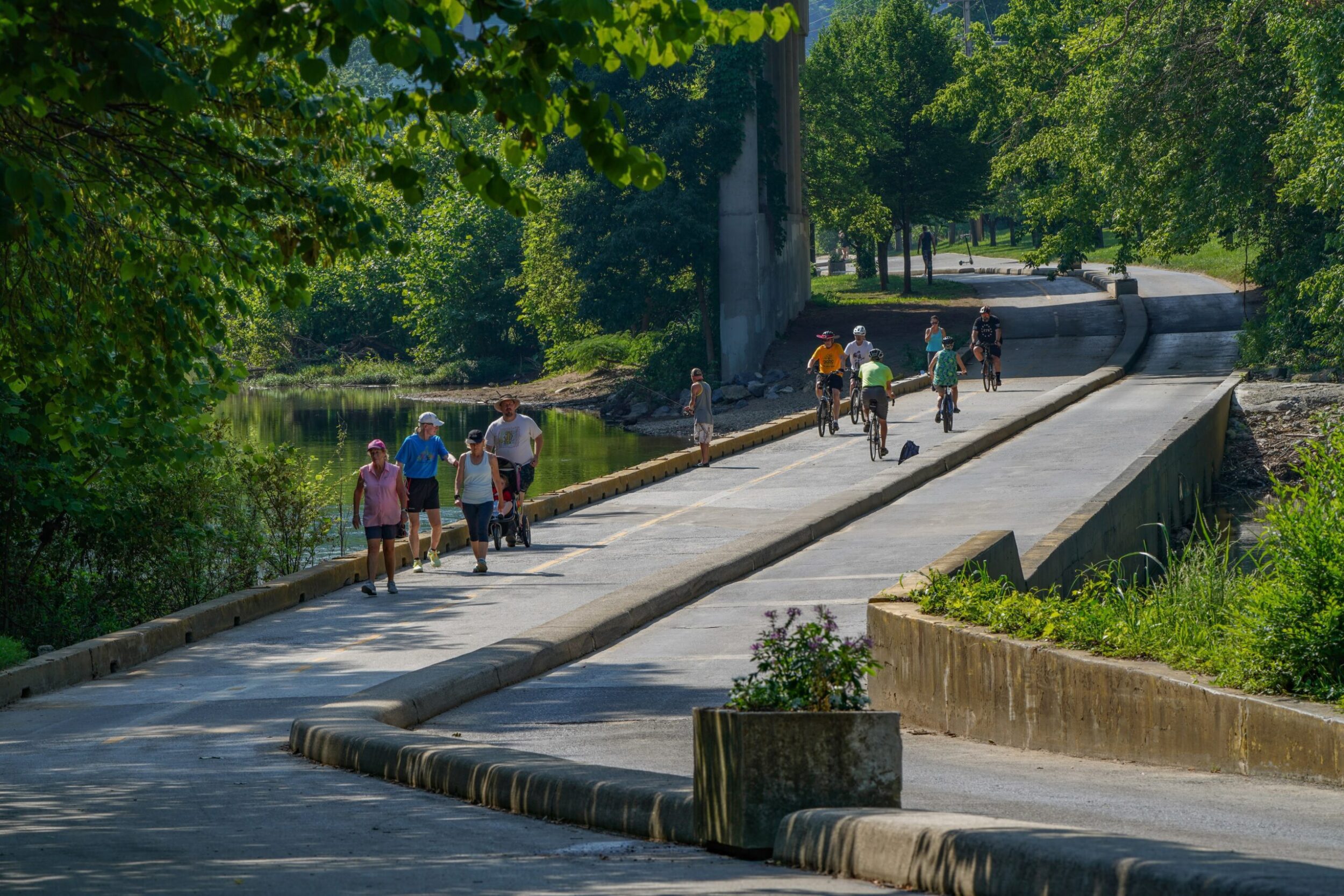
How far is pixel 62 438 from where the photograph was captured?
1250 centimetres

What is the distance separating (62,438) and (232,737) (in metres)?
2.92

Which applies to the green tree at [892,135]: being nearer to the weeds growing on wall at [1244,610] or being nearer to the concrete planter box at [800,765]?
the weeds growing on wall at [1244,610]

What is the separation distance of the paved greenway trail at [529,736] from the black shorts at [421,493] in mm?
876

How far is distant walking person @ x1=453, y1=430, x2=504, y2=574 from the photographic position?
19422 mm

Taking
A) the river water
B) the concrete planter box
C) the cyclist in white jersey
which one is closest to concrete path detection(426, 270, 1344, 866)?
the concrete planter box

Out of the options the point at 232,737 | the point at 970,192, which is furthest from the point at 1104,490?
the point at 970,192

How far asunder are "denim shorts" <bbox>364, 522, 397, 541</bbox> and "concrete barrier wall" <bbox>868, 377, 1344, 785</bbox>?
281 inches

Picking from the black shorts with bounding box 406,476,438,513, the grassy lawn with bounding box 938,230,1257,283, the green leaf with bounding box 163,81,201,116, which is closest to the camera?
the green leaf with bounding box 163,81,201,116

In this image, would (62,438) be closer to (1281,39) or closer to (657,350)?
(1281,39)

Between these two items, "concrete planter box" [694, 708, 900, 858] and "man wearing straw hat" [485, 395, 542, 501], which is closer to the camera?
"concrete planter box" [694, 708, 900, 858]

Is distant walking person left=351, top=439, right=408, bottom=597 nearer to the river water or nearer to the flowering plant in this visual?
the river water

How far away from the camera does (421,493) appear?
64.9 feet

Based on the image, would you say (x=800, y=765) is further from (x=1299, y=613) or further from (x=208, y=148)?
(x=208, y=148)

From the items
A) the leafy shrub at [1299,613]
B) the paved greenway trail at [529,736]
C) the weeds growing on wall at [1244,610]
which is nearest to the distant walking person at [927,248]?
the paved greenway trail at [529,736]
